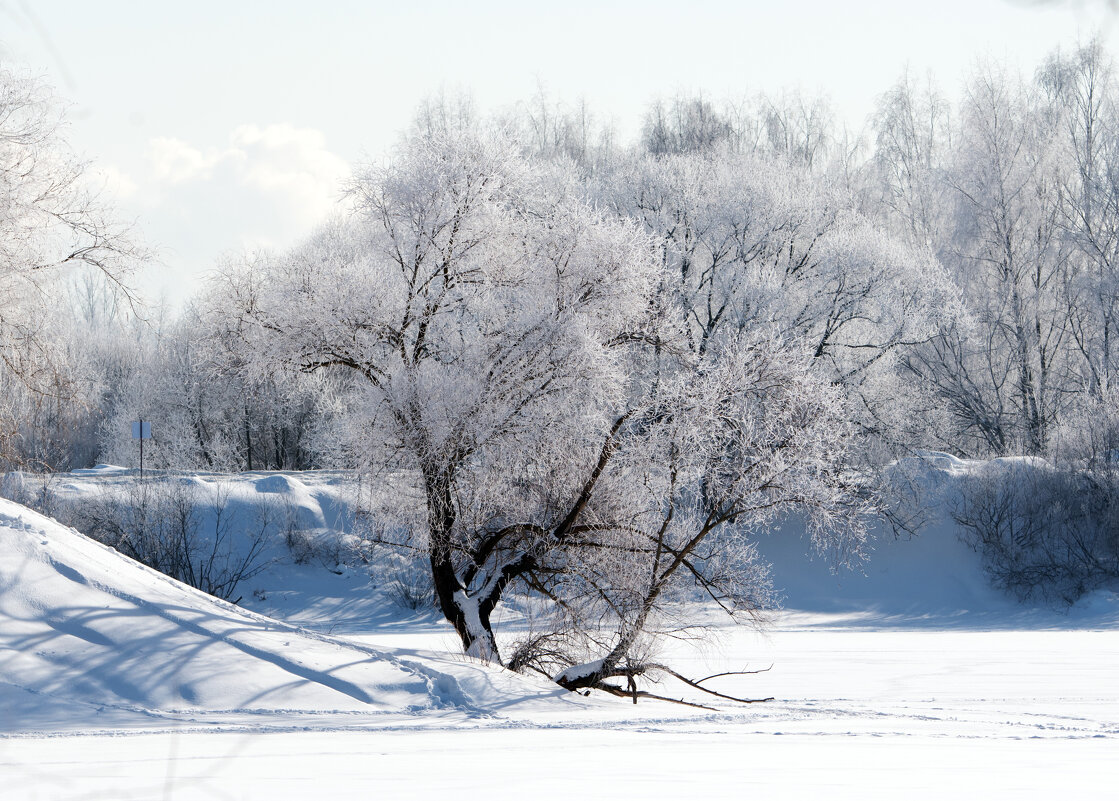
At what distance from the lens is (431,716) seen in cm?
932

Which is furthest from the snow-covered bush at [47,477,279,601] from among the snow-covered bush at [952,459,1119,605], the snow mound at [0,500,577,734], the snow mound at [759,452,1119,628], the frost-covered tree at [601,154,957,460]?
the snow-covered bush at [952,459,1119,605]

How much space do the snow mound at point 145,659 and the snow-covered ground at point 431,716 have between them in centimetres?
2

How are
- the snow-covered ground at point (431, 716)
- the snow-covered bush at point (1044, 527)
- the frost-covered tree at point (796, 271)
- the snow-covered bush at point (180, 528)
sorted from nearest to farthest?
1. the snow-covered ground at point (431, 716)
2. the snow-covered bush at point (180, 528)
3. the snow-covered bush at point (1044, 527)
4. the frost-covered tree at point (796, 271)

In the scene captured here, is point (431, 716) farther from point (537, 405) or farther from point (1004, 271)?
point (1004, 271)

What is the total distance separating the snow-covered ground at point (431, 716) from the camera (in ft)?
14.3

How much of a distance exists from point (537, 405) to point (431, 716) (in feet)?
15.7

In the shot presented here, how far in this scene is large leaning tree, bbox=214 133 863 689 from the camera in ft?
43.1

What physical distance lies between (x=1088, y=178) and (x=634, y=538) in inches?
1158

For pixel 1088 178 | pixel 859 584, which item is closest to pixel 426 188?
pixel 859 584

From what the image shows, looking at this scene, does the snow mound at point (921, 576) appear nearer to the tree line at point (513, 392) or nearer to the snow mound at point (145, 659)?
the tree line at point (513, 392)

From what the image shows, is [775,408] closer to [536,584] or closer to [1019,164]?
[536,584]

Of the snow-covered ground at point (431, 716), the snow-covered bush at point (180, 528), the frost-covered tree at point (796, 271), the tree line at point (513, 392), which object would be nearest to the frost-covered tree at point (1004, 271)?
the frost-covered tree at point (796, 271)

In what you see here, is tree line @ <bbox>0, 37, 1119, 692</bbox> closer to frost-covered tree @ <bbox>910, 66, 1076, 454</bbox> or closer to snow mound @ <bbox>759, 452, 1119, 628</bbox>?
snow mound @ <bbox>759, 452, 1119, 628</bbox>

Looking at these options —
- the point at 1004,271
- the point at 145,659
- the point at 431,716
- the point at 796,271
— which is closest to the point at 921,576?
the point at 796,271
